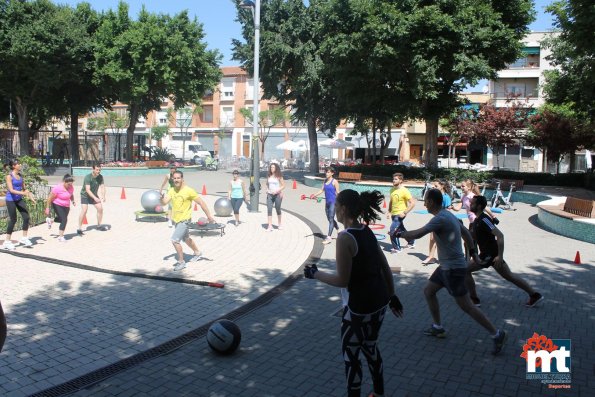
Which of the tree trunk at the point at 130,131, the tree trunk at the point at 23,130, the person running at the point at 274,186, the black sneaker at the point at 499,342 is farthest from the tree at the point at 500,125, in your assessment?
the black sneaker at the point at 499,342

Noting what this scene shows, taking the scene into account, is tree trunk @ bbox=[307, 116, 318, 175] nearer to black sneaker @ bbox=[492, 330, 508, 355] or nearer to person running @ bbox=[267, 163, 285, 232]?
person running @ bbox=[267, 163, 285, 232]

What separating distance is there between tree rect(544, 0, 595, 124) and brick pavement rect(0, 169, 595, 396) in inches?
444

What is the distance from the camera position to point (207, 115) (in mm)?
64750

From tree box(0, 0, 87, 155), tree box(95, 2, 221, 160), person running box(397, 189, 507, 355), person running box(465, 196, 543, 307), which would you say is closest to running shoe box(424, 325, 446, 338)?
person running box(397, 189, 507, 355)

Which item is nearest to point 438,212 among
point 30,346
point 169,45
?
point 30,346

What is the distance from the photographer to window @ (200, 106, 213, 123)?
64438 millimetres

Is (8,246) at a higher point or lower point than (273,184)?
lower

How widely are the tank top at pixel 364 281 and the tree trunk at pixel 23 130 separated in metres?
32.9

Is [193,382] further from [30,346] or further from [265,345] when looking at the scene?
[30,346]

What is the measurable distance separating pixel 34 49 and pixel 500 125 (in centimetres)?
2827

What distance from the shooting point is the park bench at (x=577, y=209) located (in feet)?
42.3

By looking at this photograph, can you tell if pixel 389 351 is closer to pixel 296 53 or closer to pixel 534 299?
pixel 534 299

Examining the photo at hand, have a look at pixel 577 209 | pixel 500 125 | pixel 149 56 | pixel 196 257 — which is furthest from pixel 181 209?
pixel 500 125

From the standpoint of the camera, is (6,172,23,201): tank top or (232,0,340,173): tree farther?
(232,0,340,173): tree
